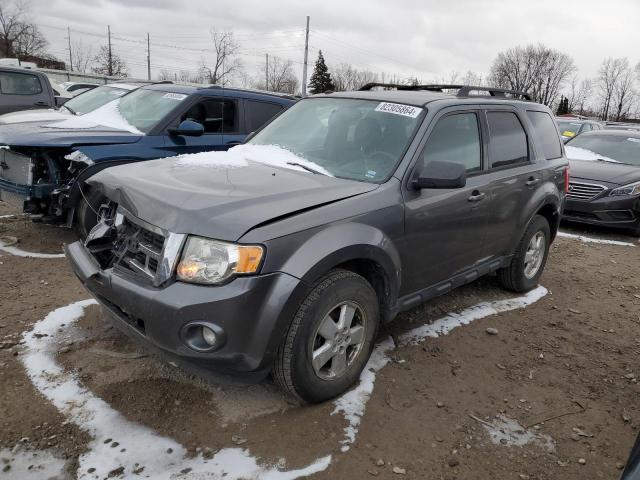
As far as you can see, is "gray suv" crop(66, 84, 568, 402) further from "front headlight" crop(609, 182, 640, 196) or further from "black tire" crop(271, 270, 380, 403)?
"front headlight" crop(609, 182, 640, 196)

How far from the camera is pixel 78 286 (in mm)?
4461

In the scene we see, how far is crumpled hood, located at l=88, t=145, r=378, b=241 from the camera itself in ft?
8.27

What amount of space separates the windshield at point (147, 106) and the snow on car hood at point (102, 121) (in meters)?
0.06

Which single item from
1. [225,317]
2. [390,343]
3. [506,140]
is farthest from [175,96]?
[225,317]

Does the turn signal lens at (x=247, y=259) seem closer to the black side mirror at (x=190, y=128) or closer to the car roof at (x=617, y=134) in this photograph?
the black side mirror at (x=190, y=128)

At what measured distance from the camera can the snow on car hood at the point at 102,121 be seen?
223 inches

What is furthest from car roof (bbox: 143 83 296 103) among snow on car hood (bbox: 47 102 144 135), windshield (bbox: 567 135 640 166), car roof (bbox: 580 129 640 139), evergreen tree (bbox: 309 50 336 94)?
evergreen tree (bbox: 309 50 336 94)

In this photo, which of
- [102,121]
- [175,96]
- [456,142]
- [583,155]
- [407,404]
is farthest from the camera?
[583,155]

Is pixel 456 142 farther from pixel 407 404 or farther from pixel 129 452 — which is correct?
pixel 129 452

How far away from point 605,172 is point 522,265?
439 cm

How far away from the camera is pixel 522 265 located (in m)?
4.80

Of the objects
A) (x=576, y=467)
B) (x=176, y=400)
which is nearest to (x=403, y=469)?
(x=576, y=467)

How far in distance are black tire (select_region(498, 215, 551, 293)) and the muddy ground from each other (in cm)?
48

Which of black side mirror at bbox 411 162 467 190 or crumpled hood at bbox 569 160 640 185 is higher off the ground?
black side mirror at bbox 411 162 467 190
